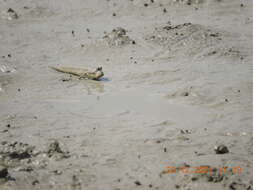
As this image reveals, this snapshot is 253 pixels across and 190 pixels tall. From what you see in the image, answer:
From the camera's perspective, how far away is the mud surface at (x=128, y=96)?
432cm

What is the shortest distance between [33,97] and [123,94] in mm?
1576

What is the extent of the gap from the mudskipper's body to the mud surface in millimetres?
140

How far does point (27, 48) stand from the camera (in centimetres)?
1005

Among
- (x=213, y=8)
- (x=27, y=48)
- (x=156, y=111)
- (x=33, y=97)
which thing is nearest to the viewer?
(x=156, y=111)

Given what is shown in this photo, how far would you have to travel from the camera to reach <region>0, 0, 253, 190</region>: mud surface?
4.32 meters

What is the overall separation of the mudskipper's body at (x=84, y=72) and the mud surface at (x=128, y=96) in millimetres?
140

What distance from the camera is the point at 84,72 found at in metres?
8.11

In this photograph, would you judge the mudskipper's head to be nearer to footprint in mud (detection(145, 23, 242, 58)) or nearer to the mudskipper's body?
the mudskipper's body

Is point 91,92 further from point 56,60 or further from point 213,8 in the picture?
point 213,8

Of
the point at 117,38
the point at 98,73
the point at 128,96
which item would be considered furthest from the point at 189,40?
→ the point at 128,96

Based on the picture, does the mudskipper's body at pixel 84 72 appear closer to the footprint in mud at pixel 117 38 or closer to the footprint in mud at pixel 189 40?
the footprint in mud at pixel 117 38

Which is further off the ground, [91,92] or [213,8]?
[213,8]

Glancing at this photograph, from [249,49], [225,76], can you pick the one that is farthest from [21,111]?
[249,49]
